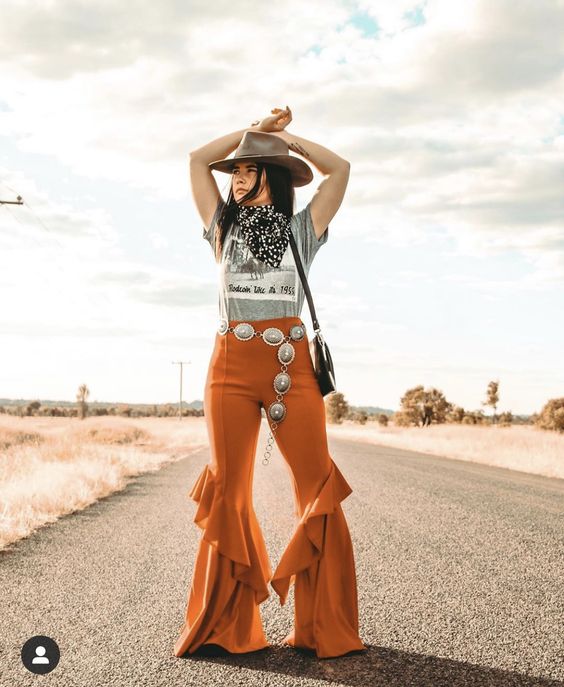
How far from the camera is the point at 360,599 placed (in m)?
4.42

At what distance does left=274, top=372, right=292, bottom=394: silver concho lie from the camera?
11.0 feet

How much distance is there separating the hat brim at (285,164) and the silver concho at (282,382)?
972 millimetres

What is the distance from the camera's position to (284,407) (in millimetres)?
3377

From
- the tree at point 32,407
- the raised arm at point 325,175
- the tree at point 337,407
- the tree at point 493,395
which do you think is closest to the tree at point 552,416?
the tree at point 493,395

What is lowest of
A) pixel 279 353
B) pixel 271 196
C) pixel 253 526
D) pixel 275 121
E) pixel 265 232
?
pixel 253 526

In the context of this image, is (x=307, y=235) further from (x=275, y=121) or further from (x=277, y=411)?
(x=277, y=411)

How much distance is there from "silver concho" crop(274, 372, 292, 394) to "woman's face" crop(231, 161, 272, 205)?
831mm

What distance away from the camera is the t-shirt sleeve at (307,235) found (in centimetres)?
353

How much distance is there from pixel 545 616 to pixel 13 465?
40.7 feet

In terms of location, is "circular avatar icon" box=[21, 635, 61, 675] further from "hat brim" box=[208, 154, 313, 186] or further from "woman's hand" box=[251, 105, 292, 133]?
"woman's hand" box=[251, 105, 292, 133]

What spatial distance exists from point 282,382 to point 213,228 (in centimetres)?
81

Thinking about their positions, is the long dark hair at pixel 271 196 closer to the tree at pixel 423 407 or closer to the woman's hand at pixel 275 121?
the woman's hand at pixel 275 121

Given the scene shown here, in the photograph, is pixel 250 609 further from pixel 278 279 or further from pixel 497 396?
pixel 497 396

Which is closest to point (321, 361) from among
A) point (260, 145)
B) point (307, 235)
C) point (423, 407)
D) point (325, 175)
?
point (307, 235)
